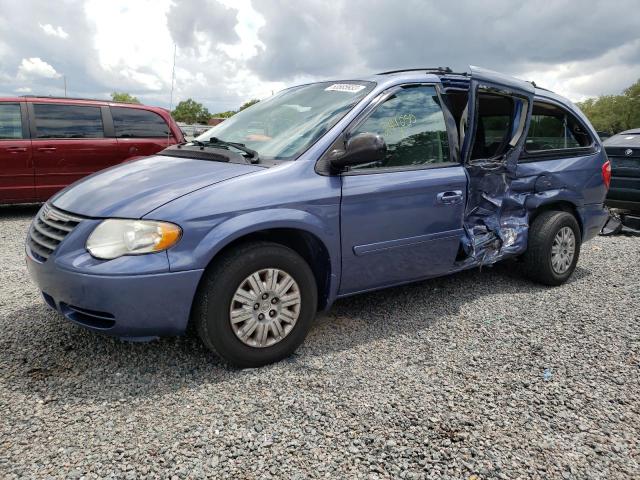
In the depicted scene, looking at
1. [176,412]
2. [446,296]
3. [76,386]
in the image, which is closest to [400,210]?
[446,296]

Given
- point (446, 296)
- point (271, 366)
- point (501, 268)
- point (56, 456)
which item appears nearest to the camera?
point (56, 456)

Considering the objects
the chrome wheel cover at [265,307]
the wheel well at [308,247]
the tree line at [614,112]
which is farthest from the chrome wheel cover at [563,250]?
the tree line at [614,112]

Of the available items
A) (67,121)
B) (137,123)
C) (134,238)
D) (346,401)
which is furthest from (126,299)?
(137,123)

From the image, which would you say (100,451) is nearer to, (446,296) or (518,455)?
(518,455)

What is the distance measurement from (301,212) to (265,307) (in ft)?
1.95

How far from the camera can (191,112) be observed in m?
81.8

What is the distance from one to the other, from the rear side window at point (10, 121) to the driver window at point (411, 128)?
6.24 m

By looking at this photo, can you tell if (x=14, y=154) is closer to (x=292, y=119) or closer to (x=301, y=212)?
(x=292, y=119)

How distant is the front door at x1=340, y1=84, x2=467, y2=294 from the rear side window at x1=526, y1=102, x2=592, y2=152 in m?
1.18

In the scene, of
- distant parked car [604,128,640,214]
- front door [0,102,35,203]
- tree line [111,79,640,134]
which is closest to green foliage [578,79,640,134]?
tree line [111,79,640,134]

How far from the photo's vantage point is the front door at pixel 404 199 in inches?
130

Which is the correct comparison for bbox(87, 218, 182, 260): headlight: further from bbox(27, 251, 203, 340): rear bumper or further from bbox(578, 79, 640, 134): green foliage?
bbox(578, 79, 640, 134): green foliage

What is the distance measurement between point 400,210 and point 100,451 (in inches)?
88.7

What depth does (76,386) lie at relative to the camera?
2.75 m
